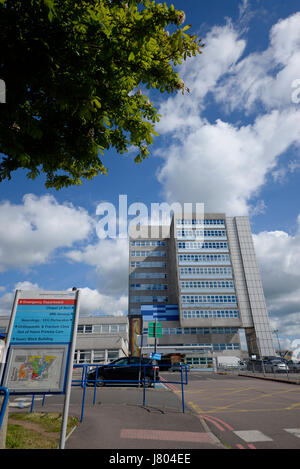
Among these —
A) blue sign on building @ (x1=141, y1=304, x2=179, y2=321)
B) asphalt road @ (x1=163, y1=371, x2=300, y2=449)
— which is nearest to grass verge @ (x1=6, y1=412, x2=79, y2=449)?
asphalt road @ (x1=163, y1=371, x2=300, y2=449)

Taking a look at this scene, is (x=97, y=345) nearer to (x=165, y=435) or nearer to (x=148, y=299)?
(x=148, y=299)

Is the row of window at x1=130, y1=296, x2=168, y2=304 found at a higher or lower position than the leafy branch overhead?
higher

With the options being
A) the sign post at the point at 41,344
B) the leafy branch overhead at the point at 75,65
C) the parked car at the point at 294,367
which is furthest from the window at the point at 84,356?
the leafy branch overhead at the point at 75,65

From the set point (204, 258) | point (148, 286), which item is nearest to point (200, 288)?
point (204, 258)

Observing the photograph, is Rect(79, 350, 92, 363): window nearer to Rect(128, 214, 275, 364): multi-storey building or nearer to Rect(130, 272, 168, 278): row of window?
Rect(128, 214, 275, 364): multi-storey building

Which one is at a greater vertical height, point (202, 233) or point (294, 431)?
point (202, 233)

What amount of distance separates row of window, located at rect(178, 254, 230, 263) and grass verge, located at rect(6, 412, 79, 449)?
5956 cm

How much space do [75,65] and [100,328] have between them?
47060 millimetres

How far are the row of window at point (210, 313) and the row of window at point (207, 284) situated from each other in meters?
5.69

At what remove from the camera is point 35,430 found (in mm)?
4871

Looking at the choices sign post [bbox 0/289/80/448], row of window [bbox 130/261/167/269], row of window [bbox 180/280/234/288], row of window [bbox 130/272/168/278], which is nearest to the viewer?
sign post [bbox 0/289/80/448]

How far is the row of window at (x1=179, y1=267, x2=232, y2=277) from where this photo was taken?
2502 inches

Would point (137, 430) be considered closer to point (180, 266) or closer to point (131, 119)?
point (131, 119)

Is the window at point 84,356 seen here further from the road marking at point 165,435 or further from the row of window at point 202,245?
the road marking at point 165,435
